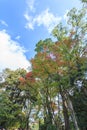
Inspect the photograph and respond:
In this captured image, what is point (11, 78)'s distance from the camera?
34.5 meters

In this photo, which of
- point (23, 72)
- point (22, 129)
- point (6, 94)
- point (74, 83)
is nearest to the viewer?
point (74, 83)

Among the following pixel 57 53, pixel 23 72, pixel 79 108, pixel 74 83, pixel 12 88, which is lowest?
pixel 79 108

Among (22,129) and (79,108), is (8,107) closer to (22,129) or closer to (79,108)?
(22,129)

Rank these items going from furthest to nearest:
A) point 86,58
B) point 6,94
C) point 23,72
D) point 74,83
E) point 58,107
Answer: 1. point 23,72
2. point 6,94
3. point 58,107
4. point 74,83
5. point 86,58

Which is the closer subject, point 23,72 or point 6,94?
point 6,94

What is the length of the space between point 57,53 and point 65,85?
9.33ft

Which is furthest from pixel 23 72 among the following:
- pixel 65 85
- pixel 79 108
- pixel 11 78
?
pixel 65 85

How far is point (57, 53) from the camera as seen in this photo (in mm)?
A: 20406

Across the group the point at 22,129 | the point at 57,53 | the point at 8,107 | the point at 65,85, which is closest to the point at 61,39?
the point at 57,53

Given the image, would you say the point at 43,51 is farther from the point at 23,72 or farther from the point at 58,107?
the point at 23,72

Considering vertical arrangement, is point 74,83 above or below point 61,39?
below

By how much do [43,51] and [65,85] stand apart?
11.6ft

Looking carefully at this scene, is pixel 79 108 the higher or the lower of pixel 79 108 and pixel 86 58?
the lower

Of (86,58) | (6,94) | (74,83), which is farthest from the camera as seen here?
(6,94)
